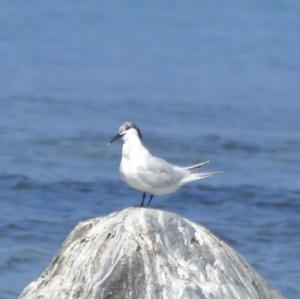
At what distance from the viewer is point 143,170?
8055mm

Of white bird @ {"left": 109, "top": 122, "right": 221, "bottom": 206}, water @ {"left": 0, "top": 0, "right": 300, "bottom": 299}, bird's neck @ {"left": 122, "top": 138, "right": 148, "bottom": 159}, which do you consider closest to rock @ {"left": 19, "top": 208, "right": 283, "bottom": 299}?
white bird @ {"left": 109, "top": 122, "right": 221, "bottom": 206}

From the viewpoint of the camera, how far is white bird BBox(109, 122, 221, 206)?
8060 millimetres

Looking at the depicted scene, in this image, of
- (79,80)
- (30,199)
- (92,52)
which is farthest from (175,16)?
(30,199)

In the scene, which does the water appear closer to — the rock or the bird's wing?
the bird's wing

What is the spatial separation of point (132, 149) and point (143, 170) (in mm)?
297

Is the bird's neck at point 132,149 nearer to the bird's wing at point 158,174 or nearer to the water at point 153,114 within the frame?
the bird's wing at point 158,174

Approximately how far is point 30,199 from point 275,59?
10.6 metres

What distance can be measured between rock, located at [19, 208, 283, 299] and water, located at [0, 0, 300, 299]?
13.5 feet

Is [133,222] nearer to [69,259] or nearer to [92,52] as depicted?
[69,259]

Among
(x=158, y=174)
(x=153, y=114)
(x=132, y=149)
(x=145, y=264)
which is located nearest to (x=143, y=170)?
(x=158, y=174)

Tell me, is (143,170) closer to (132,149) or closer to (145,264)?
(132,149)

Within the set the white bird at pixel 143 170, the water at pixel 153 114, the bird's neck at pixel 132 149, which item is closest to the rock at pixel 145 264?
the white bird at pixel 143 170

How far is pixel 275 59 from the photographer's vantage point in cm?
2442

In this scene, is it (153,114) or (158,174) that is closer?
(158,174)
